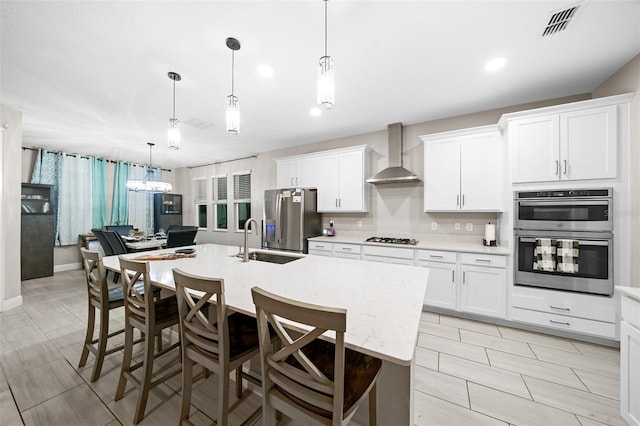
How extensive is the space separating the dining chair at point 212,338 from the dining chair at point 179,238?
315 cm

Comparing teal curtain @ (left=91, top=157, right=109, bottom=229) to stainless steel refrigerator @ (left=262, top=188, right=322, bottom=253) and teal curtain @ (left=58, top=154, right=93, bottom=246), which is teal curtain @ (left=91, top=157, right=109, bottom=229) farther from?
stainless steel refrigerator @ (left=262, top=188, right=322, bottom=253)

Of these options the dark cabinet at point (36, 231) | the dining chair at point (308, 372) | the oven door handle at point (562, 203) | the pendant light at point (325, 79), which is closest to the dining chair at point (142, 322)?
the dining chair at point (308, 372)

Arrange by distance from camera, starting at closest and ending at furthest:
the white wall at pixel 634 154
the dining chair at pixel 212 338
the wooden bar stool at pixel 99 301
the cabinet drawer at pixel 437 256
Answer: the dining chair at pixel 212 338
the wooden bar stool at pixel 99 301
the white wall at pixel 634 154
the cabinet drawer at pixel 437 256

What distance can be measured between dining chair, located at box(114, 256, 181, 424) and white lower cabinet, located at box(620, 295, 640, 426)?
2.85m

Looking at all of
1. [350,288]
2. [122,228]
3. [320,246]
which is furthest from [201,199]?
[350,288]

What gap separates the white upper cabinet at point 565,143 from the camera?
7.71 ft

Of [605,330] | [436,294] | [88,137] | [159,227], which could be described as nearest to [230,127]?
[436,294]

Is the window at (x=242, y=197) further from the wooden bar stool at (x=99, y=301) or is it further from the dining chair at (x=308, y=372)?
the dining chair at (x=308, y=372)

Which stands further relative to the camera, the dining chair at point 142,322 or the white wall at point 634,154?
the white wall at point 634,154

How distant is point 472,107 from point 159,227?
783cm

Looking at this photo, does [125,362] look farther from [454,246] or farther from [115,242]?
[454,246]

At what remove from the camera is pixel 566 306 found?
8.22 feet

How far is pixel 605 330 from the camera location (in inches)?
93.0

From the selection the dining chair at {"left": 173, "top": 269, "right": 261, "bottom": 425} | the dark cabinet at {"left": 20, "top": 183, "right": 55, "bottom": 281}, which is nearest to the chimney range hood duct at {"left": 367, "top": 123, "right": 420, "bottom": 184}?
the dining chair at {"left": 173, "top": 269, "right": 261, "bottom": 425}
